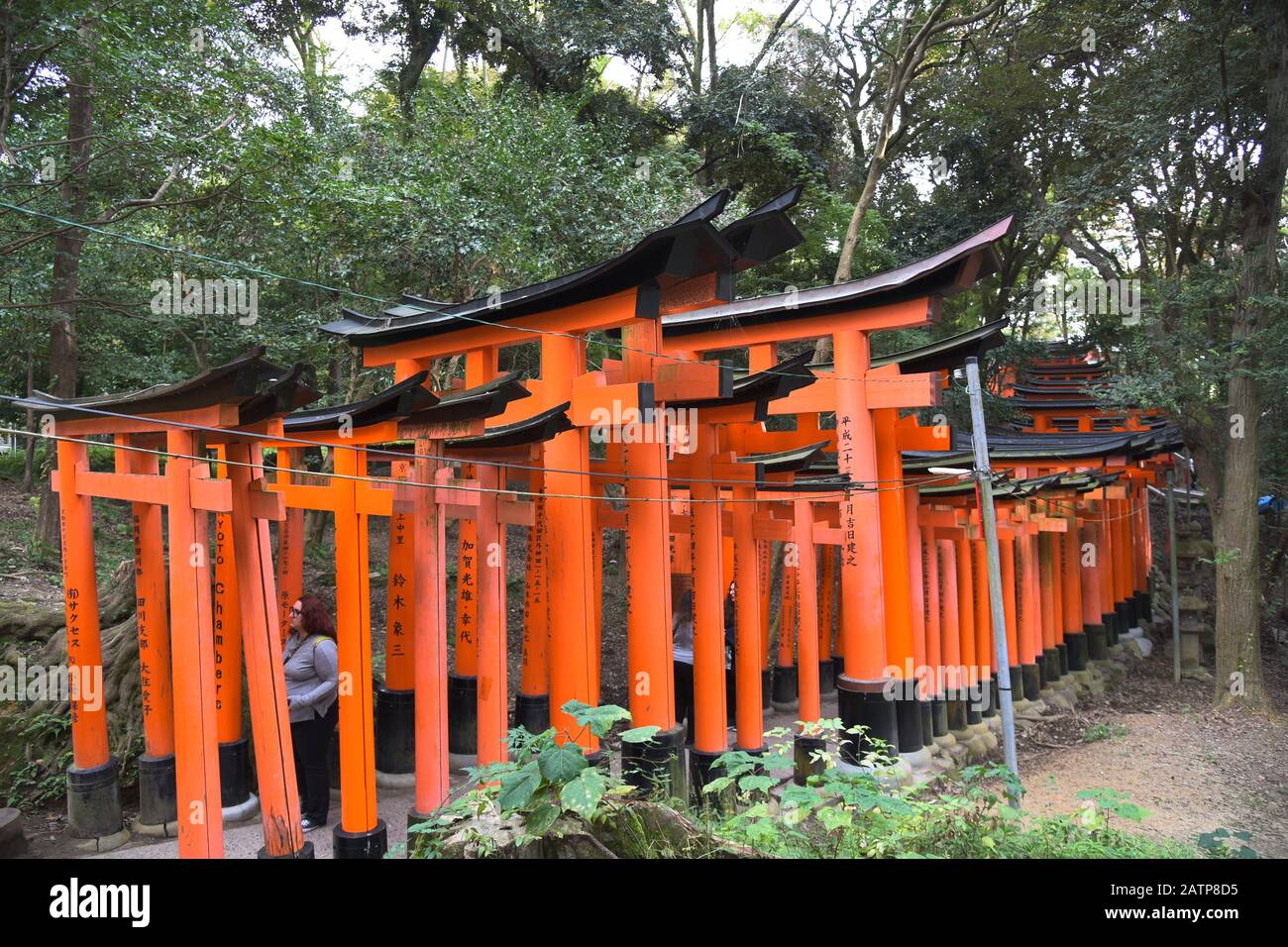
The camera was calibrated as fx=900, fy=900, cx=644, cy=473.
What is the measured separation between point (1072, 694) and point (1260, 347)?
7.14 metres

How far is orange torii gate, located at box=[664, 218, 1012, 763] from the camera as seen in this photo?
9.48 metres

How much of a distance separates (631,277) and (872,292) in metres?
3.29

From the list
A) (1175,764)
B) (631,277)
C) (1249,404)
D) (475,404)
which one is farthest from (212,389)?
(1249,404)

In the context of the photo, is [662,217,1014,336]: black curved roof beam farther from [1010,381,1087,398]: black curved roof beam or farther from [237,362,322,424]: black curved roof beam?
[1010,381,1087,398]: black curved roof beam

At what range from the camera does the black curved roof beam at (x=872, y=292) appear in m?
9.09

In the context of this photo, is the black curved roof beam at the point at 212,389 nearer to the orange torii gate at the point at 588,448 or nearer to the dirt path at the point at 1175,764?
the orange torii gate at the point at 588,448

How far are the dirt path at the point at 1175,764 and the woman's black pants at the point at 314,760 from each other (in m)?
7.46

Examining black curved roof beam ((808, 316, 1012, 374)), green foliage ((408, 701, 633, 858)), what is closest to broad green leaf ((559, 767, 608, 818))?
green foliage ((408, 701, 633, 858))

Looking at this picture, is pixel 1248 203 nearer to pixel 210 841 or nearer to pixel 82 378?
pixel 210 841

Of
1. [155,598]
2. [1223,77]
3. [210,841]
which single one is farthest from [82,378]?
[1223,77]

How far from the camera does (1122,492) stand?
17.8 metres

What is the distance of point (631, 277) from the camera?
7445 millimetres

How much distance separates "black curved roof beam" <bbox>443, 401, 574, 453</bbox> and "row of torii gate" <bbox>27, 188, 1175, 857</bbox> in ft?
0.10

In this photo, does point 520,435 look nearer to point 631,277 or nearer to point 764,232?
point 631,277
